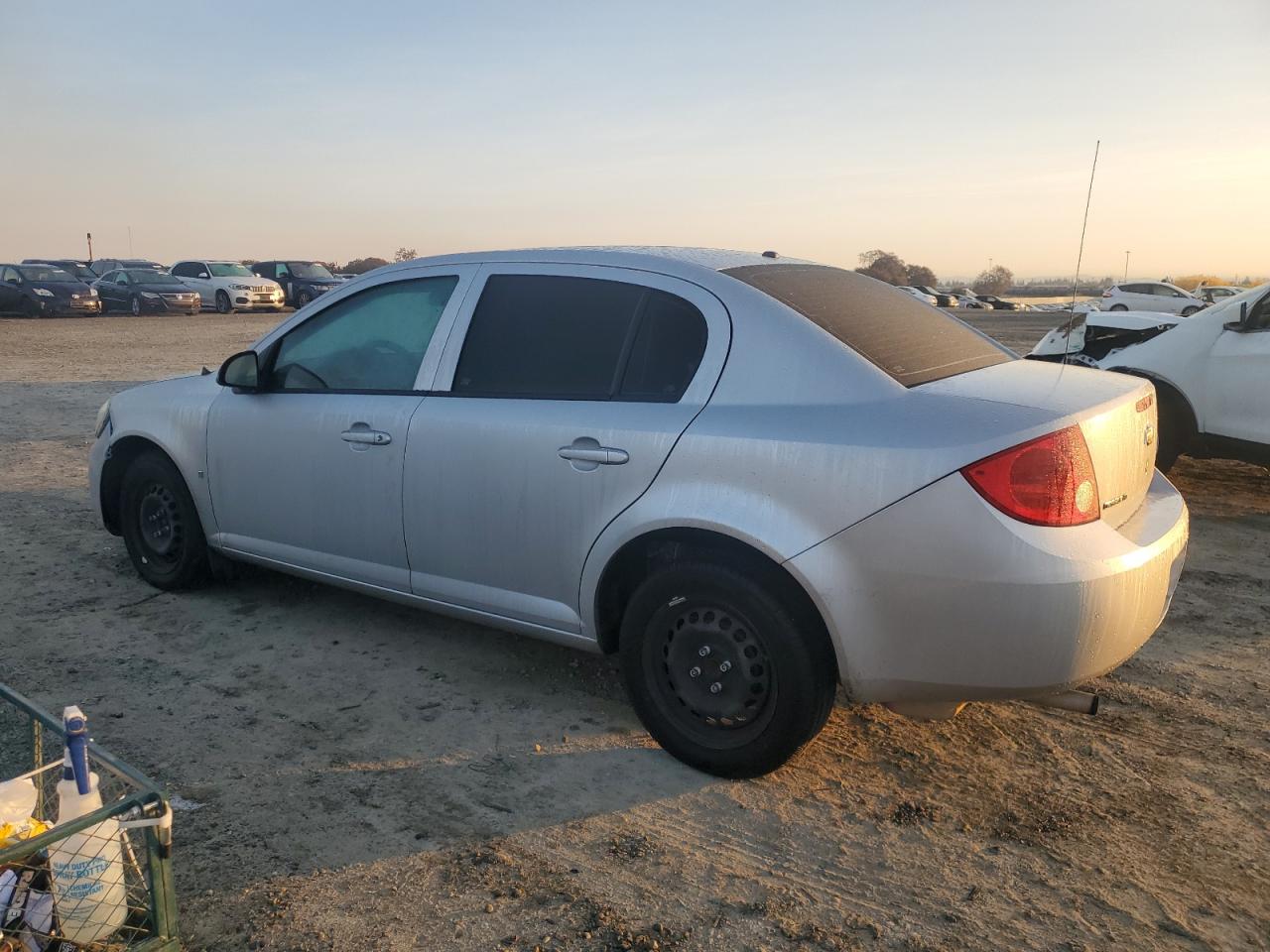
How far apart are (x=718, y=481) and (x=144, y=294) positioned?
2999 cm

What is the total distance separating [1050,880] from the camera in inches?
108

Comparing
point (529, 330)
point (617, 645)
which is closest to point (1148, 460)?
Answer: point (617, 645)

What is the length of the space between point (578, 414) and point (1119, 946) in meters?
2.19

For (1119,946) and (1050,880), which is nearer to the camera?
(1119,946)

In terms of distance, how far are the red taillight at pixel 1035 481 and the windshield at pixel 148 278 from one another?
3102cm

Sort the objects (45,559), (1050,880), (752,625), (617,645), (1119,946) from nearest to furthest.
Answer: (1119,946) < (1050,880) < (752,625) < (617,645) < (45,559)

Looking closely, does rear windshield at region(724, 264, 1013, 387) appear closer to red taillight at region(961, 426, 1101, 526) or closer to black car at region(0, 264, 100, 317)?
red taillight at region(961, 426, 1101, 526)

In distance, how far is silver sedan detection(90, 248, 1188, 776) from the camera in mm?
2775

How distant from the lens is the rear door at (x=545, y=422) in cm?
334

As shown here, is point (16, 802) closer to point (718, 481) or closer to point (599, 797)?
point (599, 797)

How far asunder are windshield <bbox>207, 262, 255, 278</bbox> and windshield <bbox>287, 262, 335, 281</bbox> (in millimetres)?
1318

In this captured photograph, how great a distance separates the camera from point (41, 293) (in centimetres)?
2716

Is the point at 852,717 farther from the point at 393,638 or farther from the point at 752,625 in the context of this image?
the point at 393,638

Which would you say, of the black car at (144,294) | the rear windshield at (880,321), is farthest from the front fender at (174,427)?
the black car at (144,294)
